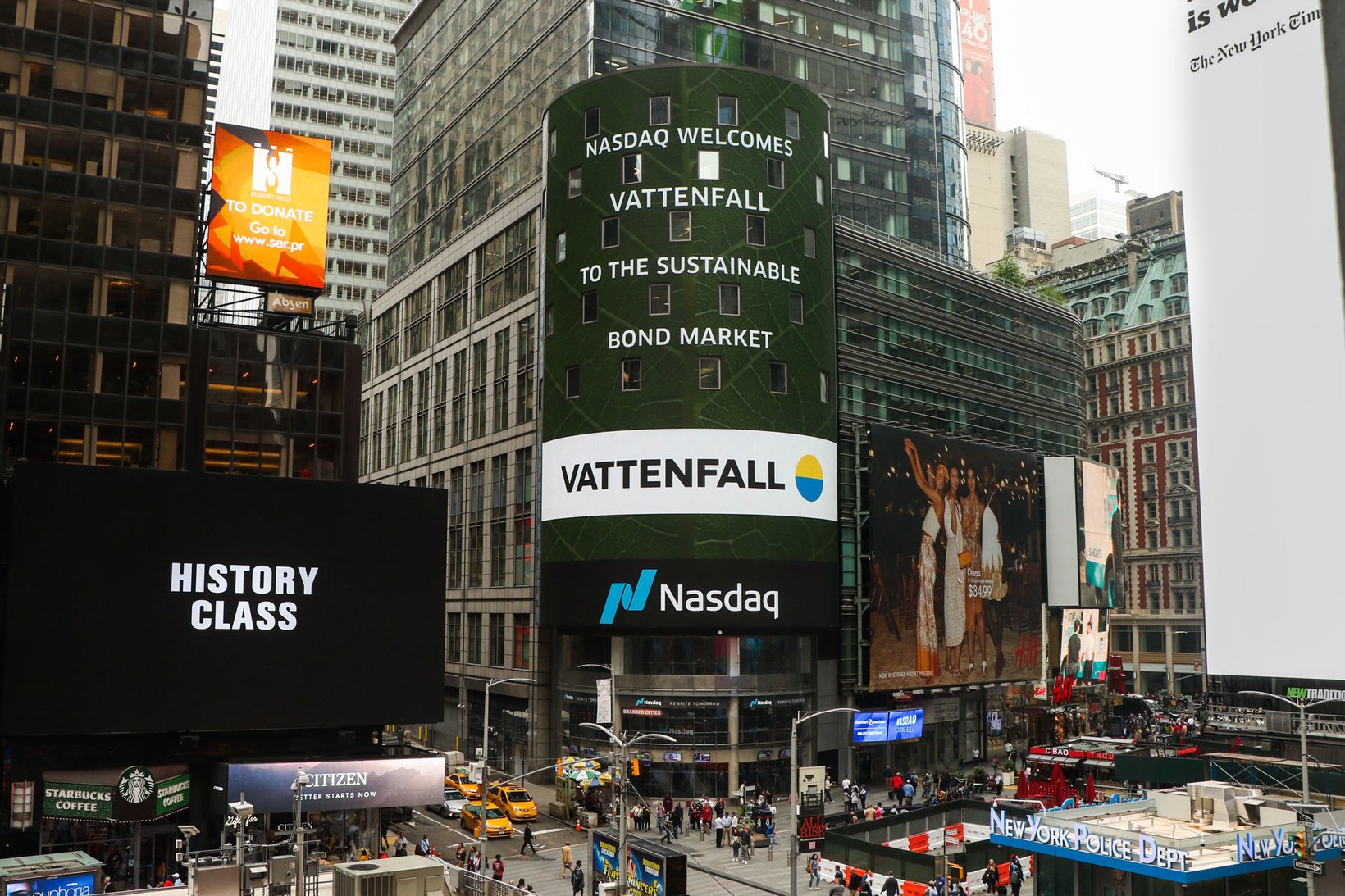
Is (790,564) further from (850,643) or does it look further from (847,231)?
(847,231)

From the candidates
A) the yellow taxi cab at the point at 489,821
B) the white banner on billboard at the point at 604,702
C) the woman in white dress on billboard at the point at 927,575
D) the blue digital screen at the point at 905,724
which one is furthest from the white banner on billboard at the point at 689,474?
the yellow taxi cab at the point at 489,821

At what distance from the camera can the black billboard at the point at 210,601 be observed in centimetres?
4706

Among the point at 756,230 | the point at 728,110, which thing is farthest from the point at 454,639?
the point at 728,110

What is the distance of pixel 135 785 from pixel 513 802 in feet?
69.4

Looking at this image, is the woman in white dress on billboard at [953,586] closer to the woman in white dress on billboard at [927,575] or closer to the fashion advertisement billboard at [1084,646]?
the woman in white dress on billboard at [927,575]

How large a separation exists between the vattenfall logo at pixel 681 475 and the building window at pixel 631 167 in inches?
671

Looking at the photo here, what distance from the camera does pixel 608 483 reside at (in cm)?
7069

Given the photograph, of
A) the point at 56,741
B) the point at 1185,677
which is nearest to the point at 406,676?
the point at 56,741

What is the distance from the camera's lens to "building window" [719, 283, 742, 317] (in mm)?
71562

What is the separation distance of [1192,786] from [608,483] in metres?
39.5

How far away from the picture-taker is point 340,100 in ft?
606

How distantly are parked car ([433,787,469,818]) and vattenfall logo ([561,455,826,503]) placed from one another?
18.3 metres

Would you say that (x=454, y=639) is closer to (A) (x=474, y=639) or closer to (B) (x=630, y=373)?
(A) (x=474, y=639)

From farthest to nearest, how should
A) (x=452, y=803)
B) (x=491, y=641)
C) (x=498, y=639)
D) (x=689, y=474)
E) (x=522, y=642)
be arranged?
(x=491, y=641), (x=498, y=639), (x=522, y=642), (x=689, y=474), (x=452, y=803)
